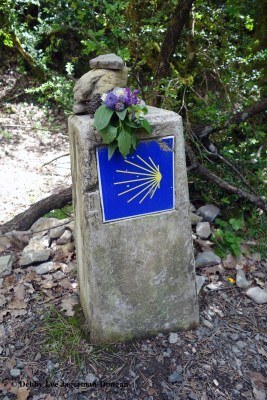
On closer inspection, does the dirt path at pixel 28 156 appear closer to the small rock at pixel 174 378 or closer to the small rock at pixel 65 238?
the small rock at pixel 65 238

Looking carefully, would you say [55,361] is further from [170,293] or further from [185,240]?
[185,240]

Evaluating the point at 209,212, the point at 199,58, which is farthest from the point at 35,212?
the point at 199,58

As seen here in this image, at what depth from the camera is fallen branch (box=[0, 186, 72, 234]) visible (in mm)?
3717

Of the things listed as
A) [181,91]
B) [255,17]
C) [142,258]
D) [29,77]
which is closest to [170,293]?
[142,258]

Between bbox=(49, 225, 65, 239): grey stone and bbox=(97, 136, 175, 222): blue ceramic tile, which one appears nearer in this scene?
bbox=(97, 136, 175, 222): blue ceramic tile

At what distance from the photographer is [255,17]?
5.28 meters

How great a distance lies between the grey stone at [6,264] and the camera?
2930 mm

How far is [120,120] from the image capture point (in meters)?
1.90

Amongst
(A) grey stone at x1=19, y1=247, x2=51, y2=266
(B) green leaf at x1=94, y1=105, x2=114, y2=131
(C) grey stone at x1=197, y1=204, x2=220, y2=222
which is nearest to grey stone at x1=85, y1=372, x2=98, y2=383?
(A) grey stone at x1=19, y1=247, x2=51, y2=266

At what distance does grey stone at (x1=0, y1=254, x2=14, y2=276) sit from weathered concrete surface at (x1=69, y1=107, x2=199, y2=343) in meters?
0.81

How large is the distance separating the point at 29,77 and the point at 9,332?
6.13 m

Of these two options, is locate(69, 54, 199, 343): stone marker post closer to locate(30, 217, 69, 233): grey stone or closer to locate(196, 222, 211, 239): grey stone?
locate(196, 222, 211, 239): grey stone

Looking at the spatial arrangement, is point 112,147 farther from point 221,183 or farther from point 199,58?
point 199,58

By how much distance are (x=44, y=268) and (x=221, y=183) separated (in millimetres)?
1772
